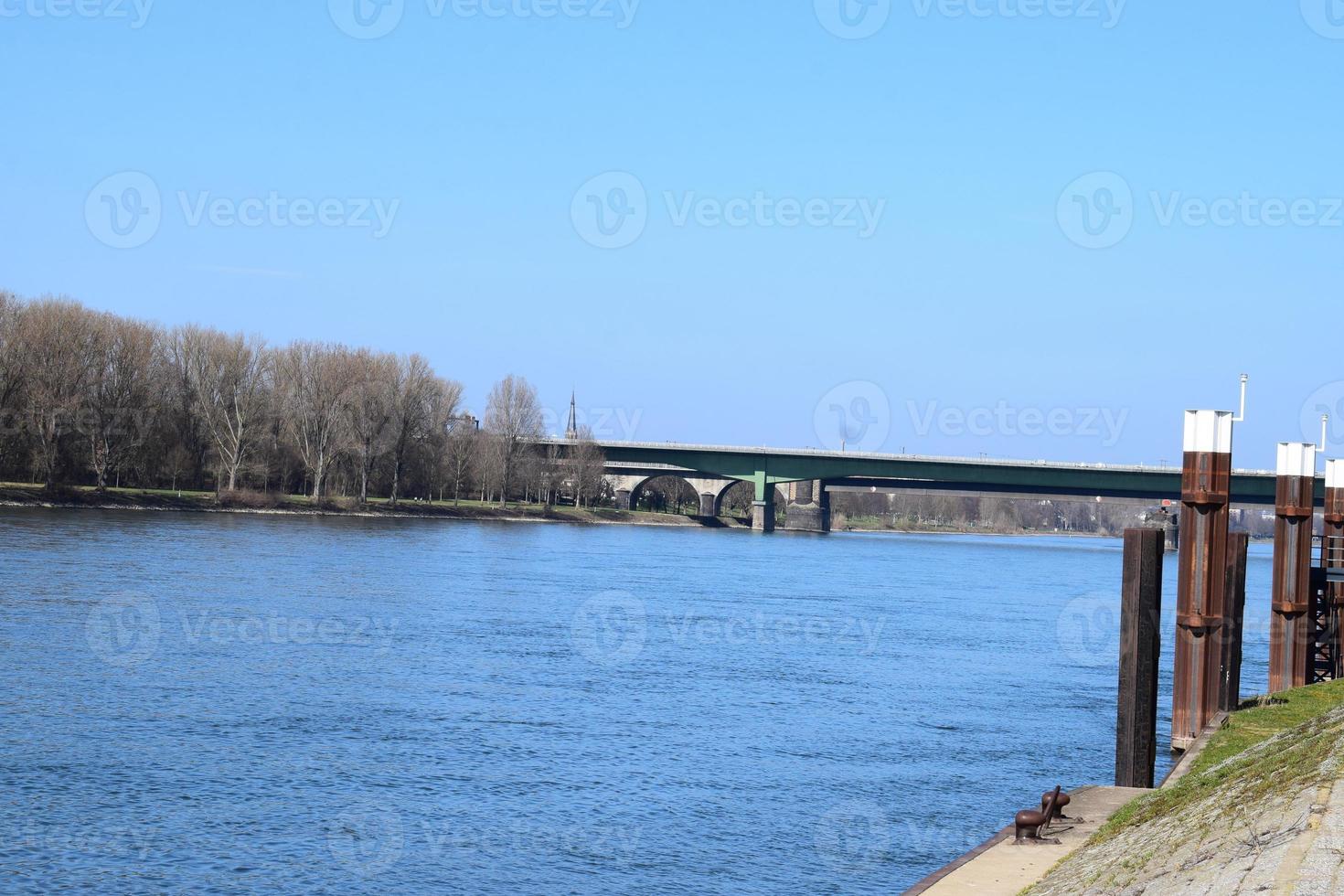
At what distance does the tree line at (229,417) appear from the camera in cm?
8706

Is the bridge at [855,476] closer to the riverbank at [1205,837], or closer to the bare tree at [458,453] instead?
the bare tree at [458,453]

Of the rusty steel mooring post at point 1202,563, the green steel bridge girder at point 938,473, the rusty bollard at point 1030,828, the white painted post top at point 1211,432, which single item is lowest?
the rusty bollard at point 1030,828

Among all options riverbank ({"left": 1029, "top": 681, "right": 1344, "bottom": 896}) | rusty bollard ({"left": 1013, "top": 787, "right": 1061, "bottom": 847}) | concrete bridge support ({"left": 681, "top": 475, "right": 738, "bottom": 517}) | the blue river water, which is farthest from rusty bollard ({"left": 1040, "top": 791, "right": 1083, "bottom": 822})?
concrete bridge support ({"left": 681, "top": 475, "right": 738, "bottom": 517})

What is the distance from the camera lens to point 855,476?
129625 mm

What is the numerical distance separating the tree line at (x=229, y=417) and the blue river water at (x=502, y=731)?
109ft

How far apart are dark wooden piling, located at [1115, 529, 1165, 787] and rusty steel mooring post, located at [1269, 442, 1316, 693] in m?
13.4

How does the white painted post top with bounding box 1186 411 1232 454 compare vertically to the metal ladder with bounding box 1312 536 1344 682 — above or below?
above

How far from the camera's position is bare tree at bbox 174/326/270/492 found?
329 ft

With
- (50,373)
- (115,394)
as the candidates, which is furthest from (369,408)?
(50,373)

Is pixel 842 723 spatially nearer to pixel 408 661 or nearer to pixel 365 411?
pixel 408 661

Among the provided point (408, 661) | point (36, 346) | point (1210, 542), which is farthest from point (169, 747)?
point (36, 346)

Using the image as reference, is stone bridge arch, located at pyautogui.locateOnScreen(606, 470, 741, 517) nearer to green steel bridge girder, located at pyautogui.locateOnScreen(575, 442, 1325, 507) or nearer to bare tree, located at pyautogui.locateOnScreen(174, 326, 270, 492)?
green steel bridge girder, located at pyautogui.locateOnScreen(575, 442, 1325, 507)

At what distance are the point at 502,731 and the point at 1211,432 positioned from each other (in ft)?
44.5

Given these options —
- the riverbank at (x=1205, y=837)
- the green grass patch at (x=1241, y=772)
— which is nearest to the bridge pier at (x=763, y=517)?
the green grass patch at (x=1241, y=772)
